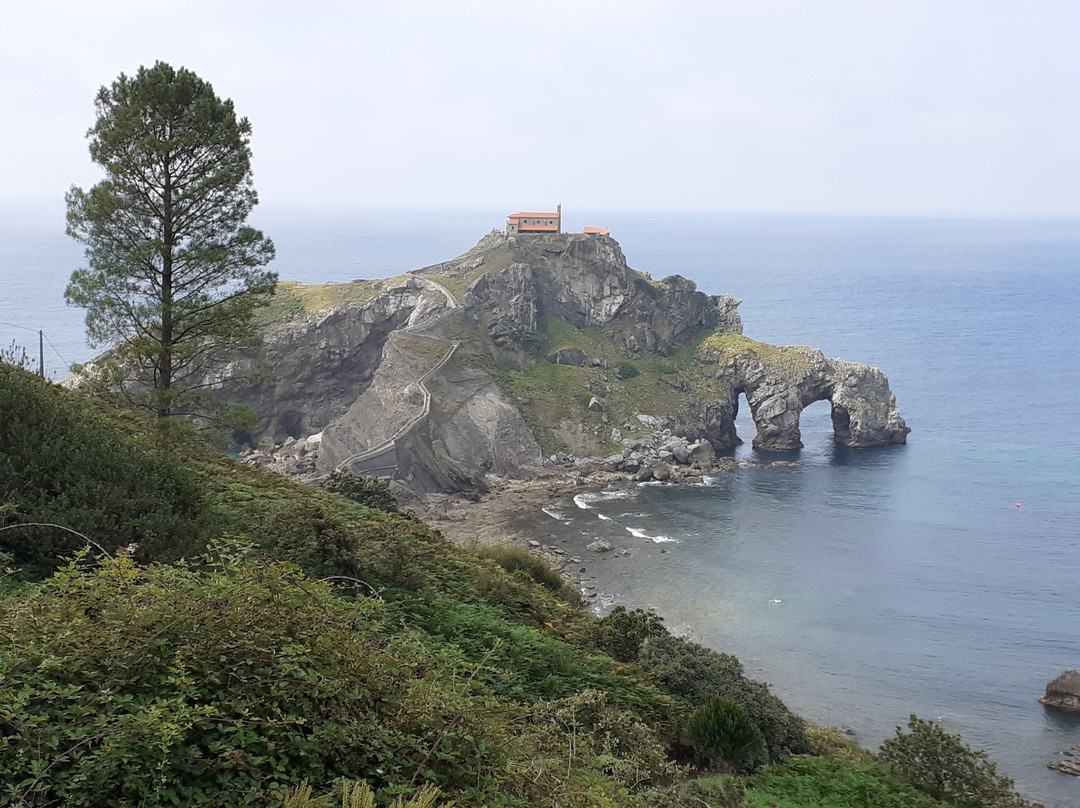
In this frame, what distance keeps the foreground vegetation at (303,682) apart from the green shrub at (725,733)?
4 cm

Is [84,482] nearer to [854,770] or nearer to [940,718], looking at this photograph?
[854,770]

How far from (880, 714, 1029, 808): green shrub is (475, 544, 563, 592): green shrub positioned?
1054cm

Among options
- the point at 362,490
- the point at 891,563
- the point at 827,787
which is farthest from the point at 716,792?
the point at 891,563

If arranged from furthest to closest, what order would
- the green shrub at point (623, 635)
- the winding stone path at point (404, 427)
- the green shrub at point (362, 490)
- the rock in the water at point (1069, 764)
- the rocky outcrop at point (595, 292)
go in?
1. the rocky outcrop at point (595, 292)
2. the winding stone path at point (404, 427)
3. the rock in the water at point (1069, 764)
4. the green shrub at point (362, 490)
5. the green shrub at point (623, 635)

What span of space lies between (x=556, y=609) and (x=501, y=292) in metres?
77.5

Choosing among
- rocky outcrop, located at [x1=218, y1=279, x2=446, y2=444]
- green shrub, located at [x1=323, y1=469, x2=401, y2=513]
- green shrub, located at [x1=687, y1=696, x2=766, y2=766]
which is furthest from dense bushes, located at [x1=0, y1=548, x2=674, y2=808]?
rocky outcrop, located at [x1=218, y1=279, x2=446, y2=444]

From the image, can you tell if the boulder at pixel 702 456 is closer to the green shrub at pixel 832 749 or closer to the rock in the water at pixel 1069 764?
the rock in the water at pixel 1069 764

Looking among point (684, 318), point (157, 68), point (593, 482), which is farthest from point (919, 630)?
point (684, 318)

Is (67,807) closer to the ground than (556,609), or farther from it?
farther from it

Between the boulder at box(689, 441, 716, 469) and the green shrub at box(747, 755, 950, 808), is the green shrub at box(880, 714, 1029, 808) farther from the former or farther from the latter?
the boulder at box(689, 441, 716, 469)

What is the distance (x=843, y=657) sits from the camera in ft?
142

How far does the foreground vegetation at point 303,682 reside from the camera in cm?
535

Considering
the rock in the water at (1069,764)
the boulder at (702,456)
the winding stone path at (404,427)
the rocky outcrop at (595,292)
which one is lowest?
the rock in the water at (1069,764)

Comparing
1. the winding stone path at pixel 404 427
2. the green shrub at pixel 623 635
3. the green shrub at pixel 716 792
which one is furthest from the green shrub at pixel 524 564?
the winding stone path at pixel 404 427
